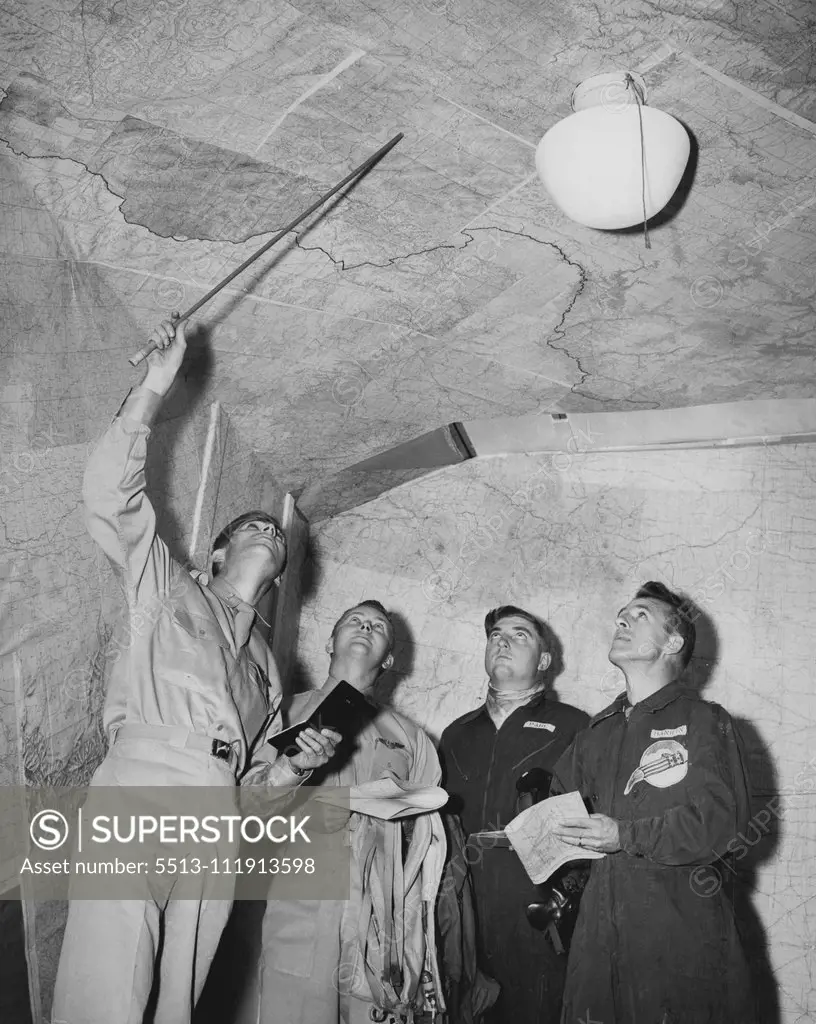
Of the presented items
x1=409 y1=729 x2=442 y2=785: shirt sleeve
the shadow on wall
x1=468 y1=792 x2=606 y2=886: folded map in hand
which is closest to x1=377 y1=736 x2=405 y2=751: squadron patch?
x1=409 y1=729 x2=442 y2=785: shirt sleeve

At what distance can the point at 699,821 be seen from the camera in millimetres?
2334

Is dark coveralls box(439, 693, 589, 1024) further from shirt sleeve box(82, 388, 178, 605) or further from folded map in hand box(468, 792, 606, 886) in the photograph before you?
shirt sleeve box(82, 388, 178, 605)

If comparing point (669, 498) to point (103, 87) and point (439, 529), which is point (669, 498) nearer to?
point (439, 529)

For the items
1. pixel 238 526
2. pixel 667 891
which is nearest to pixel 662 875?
pixel 667 891

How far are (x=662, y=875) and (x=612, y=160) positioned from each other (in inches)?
73.6

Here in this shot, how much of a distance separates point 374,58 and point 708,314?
64.4 inches

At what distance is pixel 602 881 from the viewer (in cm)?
250

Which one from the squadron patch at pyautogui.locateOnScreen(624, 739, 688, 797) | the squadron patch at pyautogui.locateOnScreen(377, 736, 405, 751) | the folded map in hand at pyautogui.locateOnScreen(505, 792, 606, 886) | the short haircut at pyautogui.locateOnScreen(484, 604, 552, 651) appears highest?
the short haircut at pyautogui.locateOnScreen(484, 604, 552, 651)

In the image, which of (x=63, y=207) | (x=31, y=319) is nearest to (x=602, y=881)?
(x=31, y=319)

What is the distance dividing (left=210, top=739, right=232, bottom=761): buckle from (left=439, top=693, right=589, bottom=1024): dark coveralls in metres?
0.98

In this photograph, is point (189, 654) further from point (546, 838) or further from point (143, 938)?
point (546, 838)

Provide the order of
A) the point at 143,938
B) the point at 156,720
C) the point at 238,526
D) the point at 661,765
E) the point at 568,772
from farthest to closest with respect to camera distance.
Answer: the point at 238,526, the point at 568,772, the point at 661,765, the point at 156,720, the point at 143,938

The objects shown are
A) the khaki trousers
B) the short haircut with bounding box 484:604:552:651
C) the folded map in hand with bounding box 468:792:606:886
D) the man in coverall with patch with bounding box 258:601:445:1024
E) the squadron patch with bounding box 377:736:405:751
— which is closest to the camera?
the khaki trousers

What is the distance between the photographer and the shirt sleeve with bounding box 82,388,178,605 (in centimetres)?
226
